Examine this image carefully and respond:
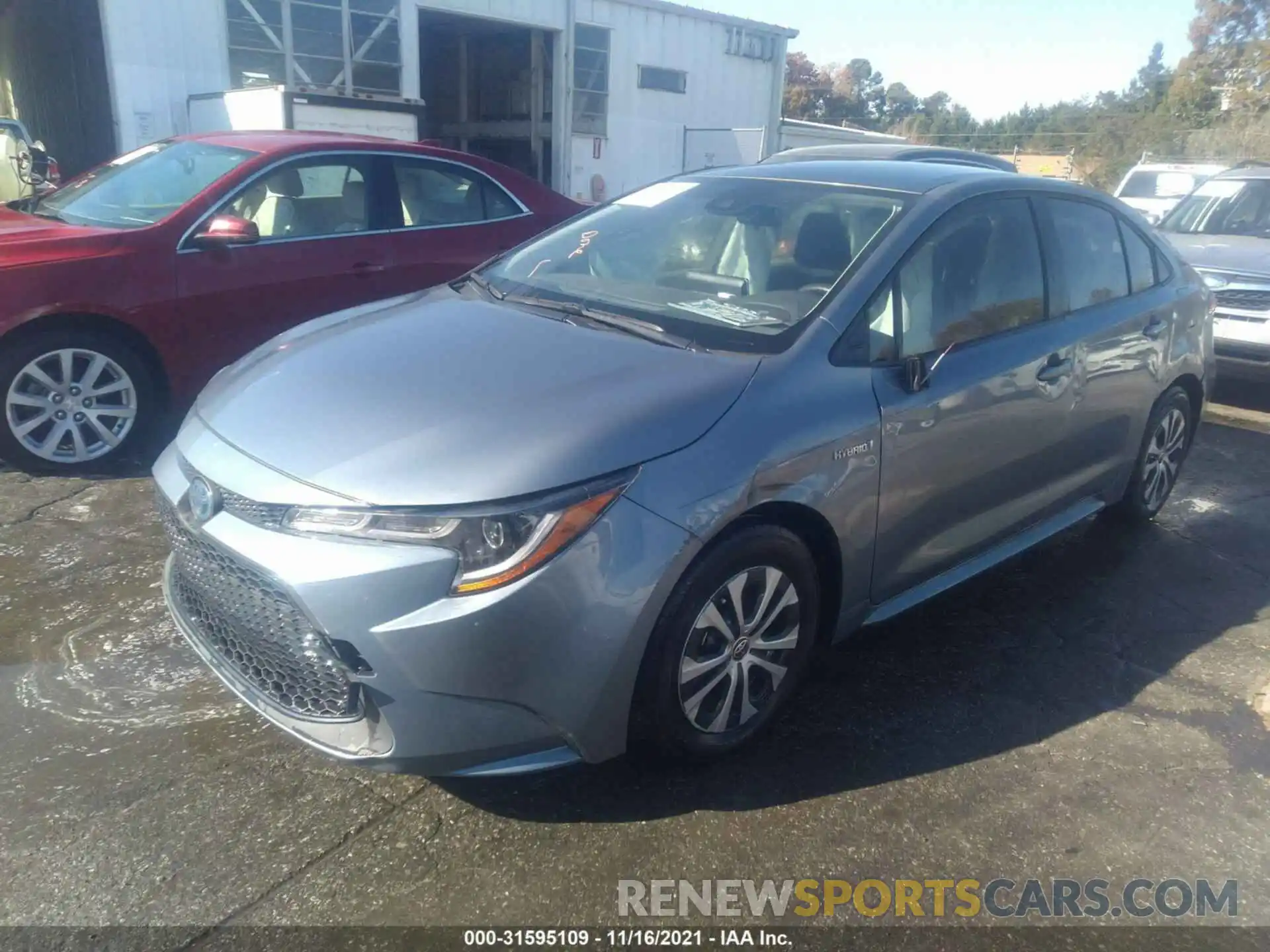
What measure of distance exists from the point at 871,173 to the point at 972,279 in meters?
0.57

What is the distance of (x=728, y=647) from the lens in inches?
106

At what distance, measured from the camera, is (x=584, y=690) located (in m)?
2.36

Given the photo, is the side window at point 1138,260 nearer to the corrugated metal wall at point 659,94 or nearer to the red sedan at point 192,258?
the red sedan at point 192,258

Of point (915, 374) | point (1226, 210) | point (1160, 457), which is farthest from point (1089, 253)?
point (1226, 210)

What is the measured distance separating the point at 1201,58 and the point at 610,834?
56.6m

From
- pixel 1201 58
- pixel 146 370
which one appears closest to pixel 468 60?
pixel 146 370

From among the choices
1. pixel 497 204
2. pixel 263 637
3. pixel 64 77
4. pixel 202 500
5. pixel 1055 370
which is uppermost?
pixel 64 77

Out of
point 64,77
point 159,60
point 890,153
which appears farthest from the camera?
point 64,77

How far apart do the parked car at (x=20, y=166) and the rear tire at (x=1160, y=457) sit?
10.2 meters

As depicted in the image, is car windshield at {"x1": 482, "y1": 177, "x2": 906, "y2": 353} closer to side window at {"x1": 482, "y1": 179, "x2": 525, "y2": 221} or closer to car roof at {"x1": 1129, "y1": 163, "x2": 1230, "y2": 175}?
side window at {"x1": 482, "y1": 179, "x2": 525, "y2": 221}

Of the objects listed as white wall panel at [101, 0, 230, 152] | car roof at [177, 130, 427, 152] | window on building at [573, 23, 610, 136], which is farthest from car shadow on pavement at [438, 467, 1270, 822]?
window on building at [573, 23, 610, 136]

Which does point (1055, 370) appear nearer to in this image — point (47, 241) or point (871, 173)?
point (871, 173)

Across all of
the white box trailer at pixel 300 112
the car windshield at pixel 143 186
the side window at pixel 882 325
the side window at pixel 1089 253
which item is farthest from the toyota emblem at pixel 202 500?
the white box trailer at pixel 300 112

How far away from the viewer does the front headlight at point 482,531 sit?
224 cm
